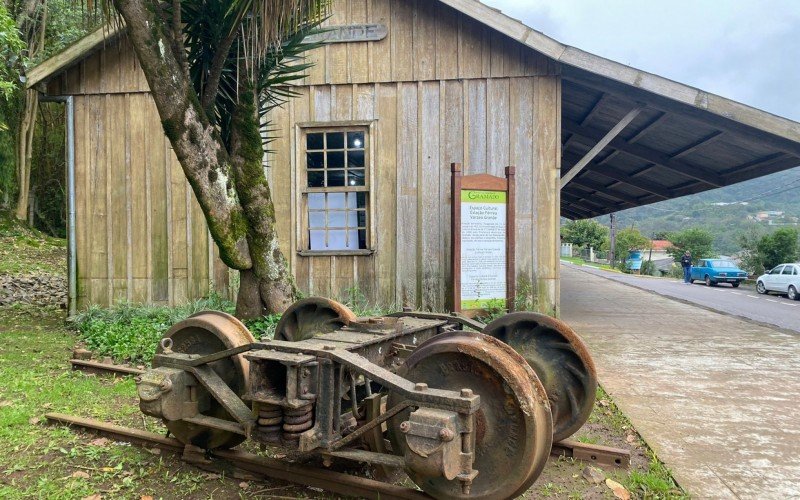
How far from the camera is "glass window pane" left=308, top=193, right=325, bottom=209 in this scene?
7.77 m

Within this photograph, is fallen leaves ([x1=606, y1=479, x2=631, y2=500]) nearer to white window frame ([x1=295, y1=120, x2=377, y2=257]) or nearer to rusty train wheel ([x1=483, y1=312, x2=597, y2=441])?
rusty train wheel ([x1=483, y1=312, x2=597, y2=441])

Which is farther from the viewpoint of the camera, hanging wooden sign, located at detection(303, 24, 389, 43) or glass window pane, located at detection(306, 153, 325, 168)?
glass window pane, located at detection(306, 153, 325, 168)

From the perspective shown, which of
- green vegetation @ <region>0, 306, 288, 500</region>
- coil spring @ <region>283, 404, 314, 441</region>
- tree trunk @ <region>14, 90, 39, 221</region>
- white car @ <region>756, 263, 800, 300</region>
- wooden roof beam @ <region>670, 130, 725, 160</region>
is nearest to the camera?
coil spring @ <region>283, 404, 314, 441</region>

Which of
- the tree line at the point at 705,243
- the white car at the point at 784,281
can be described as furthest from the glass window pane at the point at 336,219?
the tree line at the point at 705,243

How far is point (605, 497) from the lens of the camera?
2.82m

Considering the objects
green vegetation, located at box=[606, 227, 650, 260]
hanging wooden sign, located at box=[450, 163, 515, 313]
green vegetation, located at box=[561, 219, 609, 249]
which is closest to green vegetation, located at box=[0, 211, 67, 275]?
hanging wooden sign, located at box=[450, 163, 515, 313]

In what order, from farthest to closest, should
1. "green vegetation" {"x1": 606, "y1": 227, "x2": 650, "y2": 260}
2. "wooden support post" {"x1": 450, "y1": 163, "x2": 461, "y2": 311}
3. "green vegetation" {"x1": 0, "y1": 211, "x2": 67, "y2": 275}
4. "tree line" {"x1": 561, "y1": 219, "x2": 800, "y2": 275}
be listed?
"green vegetation" {"x1": 606, "y1": 227, "x2": 650, "y2": 260} < "tree line" {"x1": 561, "y1": 219, "x2": 800, "y2": 275} < "green vegetation" {"x1": 0, "y1": 211, "x2": 67, "y2": 275} < "wooden support post" {"x1": 450, "y1": 163, "x2": 461, "y2": 311}

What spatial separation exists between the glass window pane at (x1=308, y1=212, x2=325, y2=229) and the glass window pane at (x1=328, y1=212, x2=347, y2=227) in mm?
108

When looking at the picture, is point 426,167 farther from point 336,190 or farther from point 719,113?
point 719,113

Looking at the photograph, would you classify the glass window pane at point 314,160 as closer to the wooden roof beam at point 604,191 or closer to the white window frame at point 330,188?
the white window frame at point 330,188

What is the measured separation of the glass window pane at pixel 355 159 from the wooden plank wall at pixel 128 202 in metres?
2.46

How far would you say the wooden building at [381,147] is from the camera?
715 cm

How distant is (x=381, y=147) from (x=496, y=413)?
5750 mm

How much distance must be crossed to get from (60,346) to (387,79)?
566cm
